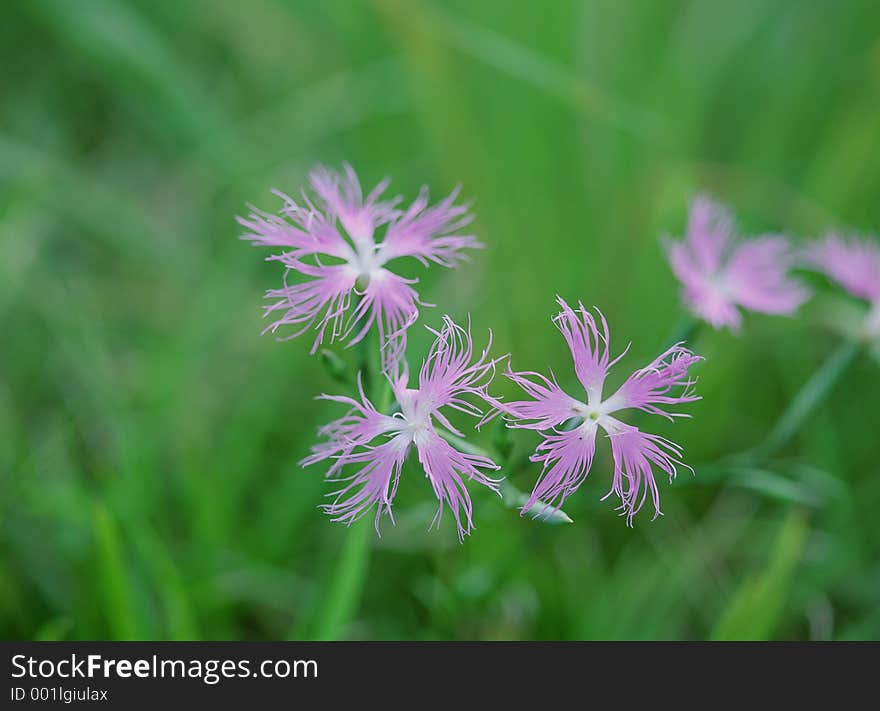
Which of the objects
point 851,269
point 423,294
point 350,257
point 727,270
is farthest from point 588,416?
point 423,294

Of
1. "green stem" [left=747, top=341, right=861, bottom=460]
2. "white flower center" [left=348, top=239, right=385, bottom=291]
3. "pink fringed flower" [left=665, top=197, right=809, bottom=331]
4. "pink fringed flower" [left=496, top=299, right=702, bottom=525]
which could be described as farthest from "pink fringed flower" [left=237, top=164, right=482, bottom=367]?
"green stem" [left=747, top=341, right=861, bottom=460]

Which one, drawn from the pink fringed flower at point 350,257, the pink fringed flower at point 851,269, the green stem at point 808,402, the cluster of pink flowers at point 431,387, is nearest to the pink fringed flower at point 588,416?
the cluster of pink flowers at point 431,387

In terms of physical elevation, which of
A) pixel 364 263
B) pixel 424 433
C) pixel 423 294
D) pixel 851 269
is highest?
pixel 423 294

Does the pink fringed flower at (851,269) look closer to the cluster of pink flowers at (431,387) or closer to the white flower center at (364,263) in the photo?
the cluster of pink flowers at (431,387)

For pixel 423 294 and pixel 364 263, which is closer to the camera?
pixel 364 263

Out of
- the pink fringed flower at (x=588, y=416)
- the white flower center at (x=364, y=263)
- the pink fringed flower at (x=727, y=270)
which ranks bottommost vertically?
the pink fringed flower at (x=588, y=416)

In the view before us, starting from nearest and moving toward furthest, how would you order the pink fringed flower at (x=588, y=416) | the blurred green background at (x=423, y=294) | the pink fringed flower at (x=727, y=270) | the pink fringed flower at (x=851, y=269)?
1. the pink fringed flower at (x=588, y=416)
2. the pink fringed flower at (x=727, y=270)
3. the pink fringed flower at (x=851, y=269)
4. the blurred green background at (x=423, y=294)

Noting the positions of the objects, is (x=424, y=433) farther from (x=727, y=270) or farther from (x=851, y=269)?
(x=851, y=269)
